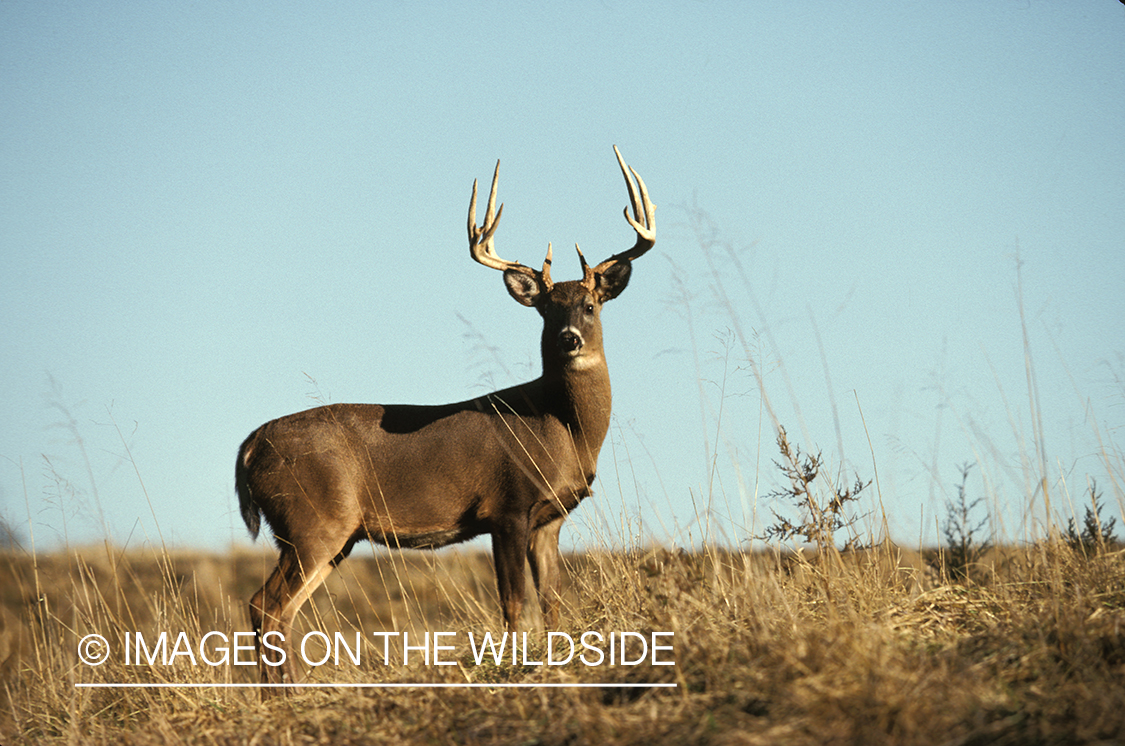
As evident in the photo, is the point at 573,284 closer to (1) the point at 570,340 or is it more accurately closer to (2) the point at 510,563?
(1) the point at 570,340

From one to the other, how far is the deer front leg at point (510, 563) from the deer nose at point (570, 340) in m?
1.34

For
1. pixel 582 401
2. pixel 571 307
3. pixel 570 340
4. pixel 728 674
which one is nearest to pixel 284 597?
pixel 582 401

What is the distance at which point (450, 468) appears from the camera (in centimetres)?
735

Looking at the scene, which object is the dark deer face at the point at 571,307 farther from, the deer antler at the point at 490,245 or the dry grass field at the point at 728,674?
the dry grass field at the point at 728,674

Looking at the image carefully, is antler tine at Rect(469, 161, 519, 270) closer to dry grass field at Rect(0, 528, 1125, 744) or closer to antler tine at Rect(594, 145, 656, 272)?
antler tine at Rect(594, 145, 656, 272)

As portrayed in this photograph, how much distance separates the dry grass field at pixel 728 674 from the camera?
2758mm

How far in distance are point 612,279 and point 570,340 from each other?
875 mm

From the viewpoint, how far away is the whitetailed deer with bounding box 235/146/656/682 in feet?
23.0

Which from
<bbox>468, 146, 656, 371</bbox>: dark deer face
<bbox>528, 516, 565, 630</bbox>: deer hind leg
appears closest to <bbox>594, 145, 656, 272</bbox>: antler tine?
<bbox>468, 146, 656, 371</bbox>: dark deer face

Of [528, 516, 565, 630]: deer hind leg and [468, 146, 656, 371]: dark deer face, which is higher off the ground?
[468, 146, 656, 371]: dark deer face

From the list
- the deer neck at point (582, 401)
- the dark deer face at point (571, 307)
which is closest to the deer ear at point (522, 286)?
the dark deer face at point (571, 307)

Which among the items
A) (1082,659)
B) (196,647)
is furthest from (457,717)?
(196,647)

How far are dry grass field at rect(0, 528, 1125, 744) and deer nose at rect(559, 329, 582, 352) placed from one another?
77.2 inches

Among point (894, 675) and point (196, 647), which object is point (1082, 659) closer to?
point (894, 675)
